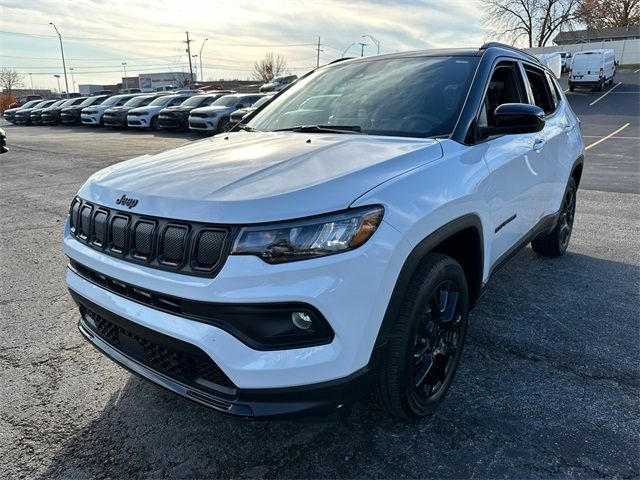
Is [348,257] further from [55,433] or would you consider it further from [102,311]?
[55,433]

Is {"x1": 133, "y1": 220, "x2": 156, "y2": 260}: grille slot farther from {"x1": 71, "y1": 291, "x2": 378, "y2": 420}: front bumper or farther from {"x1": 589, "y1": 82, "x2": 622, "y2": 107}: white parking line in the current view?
{"x1": 589, "y1": 82, "x2": 622, "y2": 107}: white parking line

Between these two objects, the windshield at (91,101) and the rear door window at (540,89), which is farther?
the windshield at (91,101)

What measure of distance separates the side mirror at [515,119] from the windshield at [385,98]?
22cm

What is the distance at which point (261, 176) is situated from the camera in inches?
82.5

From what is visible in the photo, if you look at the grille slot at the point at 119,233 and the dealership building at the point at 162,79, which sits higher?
the dealership building at the point at 162,79

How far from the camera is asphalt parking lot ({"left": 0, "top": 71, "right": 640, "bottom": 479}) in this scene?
2.21 m

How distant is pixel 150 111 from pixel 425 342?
22725 millimetres

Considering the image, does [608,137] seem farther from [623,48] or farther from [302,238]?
[623,48]

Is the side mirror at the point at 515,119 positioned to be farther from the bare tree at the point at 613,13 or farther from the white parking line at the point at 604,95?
the bare tree at the point at 613,13

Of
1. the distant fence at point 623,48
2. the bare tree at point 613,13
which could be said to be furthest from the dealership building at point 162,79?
the bare tree at point 613,13

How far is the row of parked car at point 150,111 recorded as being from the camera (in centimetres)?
1845

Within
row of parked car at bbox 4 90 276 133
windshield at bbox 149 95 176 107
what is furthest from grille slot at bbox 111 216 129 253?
windshield at bbox 149 95 176 107

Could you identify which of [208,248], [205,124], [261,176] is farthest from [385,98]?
[205,124]

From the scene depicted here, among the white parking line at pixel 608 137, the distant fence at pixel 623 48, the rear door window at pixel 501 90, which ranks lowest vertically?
the white parking line at pixel 608 137
